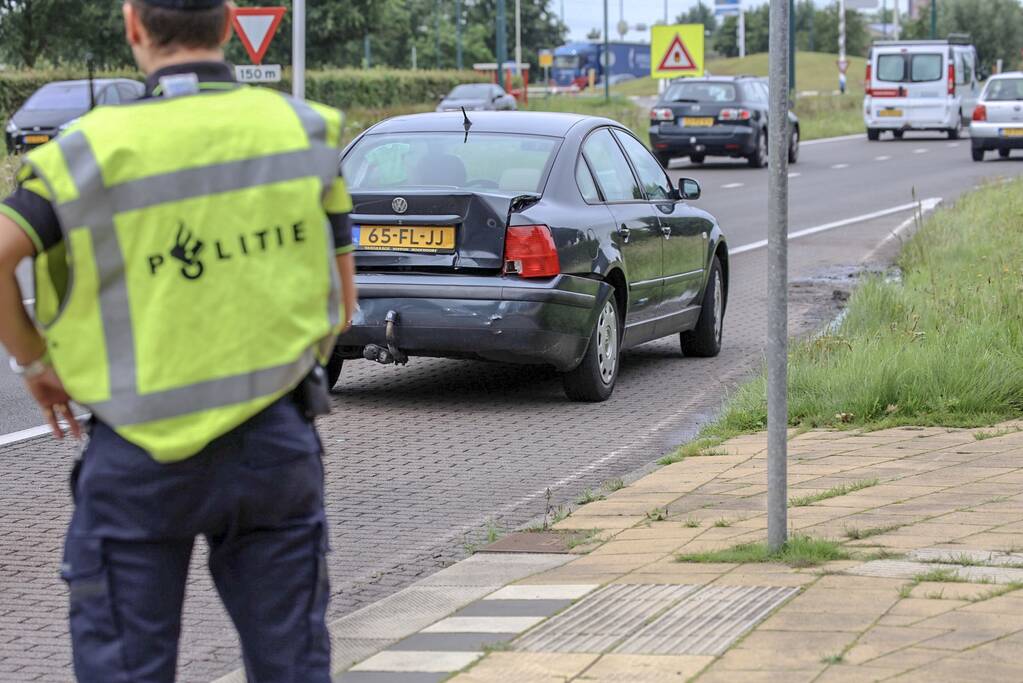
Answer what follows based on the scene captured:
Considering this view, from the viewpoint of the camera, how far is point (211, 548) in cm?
298

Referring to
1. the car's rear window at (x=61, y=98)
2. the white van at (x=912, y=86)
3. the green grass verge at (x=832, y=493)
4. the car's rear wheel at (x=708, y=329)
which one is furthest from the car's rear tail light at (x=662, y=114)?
the green grass verge at (x=832, y=493)

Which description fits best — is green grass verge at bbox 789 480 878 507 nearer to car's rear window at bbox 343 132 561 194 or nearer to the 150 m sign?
car's rear window at bbox 343 132 561 194

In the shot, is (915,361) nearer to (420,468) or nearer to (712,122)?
(420,468)

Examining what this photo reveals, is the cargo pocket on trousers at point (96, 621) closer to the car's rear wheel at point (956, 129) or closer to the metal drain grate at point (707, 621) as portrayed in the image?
the metal drain grate at point (707, 621)

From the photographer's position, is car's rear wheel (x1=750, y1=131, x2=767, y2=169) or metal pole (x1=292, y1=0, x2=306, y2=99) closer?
Result: metal pole (x1=292, y1=0, x2=306, y2=99)

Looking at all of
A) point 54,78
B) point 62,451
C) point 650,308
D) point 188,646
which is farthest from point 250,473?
point 54,78

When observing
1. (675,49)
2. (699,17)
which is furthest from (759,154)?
(699,17)

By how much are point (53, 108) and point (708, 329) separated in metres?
21.7

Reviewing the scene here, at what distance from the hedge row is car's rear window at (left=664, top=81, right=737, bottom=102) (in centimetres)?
1368

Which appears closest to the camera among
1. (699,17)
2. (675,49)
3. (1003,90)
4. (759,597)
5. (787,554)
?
(759,597)

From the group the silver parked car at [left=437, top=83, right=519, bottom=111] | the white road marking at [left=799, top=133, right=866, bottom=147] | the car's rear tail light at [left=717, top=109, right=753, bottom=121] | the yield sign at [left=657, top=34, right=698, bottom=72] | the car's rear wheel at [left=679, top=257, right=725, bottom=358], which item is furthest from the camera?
the silver parked car at [left=437, top=83, right=519, bottom=111]

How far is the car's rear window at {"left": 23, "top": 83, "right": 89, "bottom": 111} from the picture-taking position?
100 ft

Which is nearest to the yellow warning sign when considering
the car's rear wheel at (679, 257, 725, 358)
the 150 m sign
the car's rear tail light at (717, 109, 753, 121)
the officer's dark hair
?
the car's rear tail light at (717, 109, 753, 121)

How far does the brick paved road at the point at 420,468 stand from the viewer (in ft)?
18.0
